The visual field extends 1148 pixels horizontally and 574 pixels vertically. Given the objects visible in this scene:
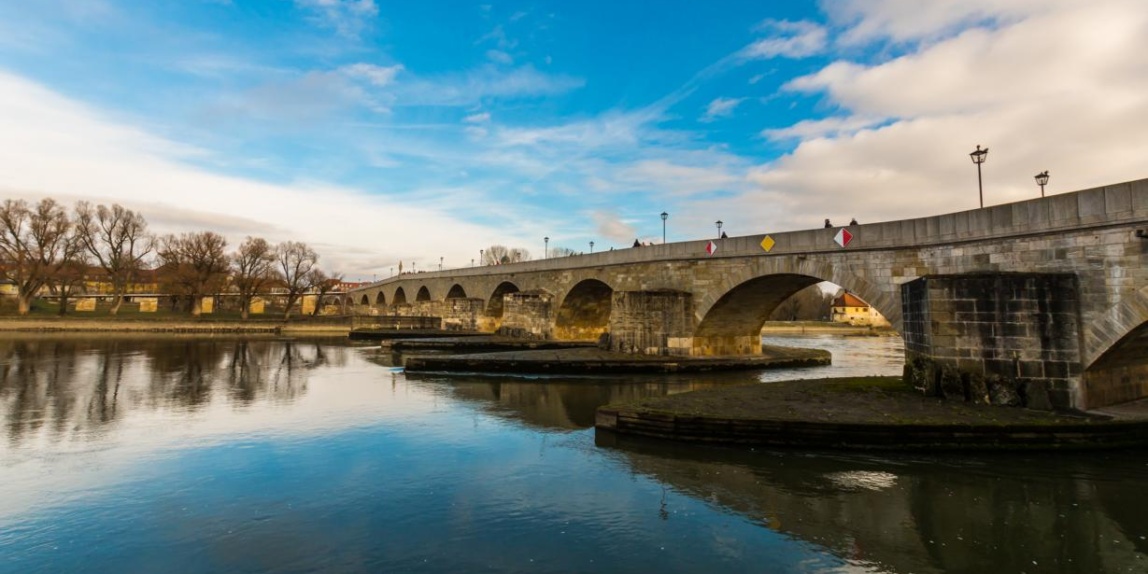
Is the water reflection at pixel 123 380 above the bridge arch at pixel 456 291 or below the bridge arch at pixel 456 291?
below

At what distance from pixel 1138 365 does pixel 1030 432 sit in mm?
5613

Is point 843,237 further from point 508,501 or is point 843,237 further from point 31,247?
point 31,247

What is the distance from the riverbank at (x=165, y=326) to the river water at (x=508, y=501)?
1813 inches

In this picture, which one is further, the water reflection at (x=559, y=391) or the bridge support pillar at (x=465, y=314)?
the bridge support pillar at (x=465, y=314)

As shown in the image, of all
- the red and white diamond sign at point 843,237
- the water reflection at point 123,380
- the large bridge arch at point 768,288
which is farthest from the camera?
the red and white diamond sign at point 843,237

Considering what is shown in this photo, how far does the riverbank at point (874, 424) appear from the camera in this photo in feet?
35.6

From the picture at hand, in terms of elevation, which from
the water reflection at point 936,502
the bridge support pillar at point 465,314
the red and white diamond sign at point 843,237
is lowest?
the water reflection at point 936,502

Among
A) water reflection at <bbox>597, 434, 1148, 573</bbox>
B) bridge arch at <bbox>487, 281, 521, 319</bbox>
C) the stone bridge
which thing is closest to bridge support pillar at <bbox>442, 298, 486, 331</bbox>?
bridge arch at <bbox>487, 281, 521, 319</bbox>

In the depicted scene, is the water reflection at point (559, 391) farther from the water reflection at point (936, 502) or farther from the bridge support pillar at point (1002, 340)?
the bridge support pillar at point (1002, 340)

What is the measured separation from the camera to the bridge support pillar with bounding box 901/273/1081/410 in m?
12.3

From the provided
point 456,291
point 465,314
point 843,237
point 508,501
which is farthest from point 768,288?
point 456,291

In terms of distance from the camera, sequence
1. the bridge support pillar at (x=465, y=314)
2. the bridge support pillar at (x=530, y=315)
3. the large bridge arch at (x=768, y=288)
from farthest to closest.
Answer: the bridge support pillar at (x=465, y=314) → the bridge support pillar at (x=530, y=315) → the large bridge arch at (x=768, y=288)

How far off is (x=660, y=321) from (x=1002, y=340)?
15151 millimetres

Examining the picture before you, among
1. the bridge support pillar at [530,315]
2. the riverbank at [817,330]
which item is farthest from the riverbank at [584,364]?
the riverbank at [817,330]
